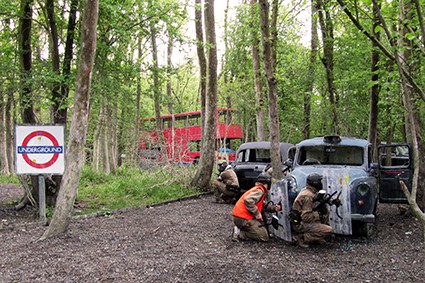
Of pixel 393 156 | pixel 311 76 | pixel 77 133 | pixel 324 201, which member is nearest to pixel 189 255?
pixel 324 201

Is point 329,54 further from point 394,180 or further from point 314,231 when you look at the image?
point 314,231

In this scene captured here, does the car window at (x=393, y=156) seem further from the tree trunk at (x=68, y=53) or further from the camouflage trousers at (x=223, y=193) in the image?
the tree trunk at (x=68, y=53)

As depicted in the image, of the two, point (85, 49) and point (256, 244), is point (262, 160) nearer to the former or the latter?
point (256, 244)

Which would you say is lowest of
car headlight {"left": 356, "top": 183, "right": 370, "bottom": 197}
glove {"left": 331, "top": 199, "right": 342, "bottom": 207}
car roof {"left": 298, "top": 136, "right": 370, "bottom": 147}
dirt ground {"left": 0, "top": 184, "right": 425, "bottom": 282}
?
dirt ground {"left": 0, "top": 184, "right": 425, "bottom": 282}

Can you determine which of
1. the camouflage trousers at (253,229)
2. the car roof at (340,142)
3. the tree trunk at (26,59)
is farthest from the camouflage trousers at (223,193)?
the tree trunk at (26,59)

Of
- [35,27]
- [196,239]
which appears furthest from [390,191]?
[35,27]

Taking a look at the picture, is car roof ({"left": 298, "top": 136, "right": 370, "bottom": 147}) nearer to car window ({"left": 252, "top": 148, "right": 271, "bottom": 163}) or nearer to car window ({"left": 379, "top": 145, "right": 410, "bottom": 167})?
car window ({"left": 379, "top": 145, "right": 410, "bottom": 167})

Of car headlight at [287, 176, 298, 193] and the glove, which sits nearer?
the glove

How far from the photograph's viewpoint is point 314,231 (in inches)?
277

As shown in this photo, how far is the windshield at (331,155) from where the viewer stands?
29.6ft

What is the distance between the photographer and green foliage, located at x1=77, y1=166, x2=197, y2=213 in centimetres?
1264

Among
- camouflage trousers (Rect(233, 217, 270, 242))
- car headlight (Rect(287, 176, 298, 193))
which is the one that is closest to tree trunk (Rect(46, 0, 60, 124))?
camouflage trousers (Rect(233, 217, 270, 242))

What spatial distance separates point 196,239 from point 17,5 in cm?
737

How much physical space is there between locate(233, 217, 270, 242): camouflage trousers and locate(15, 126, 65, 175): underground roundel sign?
423cm
